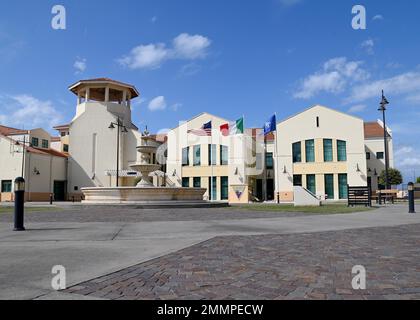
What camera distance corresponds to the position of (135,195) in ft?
83.3

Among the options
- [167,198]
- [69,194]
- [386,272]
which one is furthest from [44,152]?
[386,272]

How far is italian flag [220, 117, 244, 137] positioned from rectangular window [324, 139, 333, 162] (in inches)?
485

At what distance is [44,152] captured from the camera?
4922 cm

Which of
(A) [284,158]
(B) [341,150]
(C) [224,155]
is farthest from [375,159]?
(C) [224,155]

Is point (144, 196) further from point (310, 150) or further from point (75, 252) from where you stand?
point (310, 150)

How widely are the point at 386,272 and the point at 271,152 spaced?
156 feet

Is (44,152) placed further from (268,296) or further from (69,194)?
(268,296)

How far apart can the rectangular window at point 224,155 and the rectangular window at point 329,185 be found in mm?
13384

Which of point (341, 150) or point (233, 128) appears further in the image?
point (341, 150)

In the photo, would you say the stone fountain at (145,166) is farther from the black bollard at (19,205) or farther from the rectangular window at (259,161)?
the rectangular window at (259,161)

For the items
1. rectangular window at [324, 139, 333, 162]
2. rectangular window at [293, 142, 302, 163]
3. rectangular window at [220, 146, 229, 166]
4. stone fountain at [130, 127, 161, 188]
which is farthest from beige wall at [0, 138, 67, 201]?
rectangular window at [324, 139, 333, 162]

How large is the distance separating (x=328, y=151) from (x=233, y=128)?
13.4 metres

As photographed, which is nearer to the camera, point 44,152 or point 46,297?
point 46,297

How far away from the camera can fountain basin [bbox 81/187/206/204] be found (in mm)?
25312
